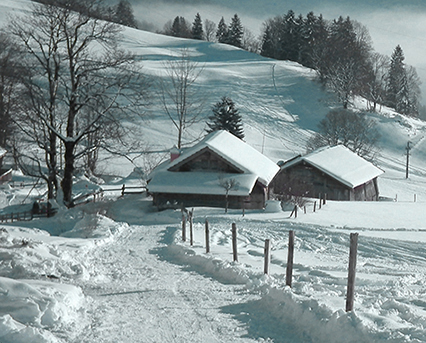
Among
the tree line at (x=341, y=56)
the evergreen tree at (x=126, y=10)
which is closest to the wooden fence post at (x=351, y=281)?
the tree line at (x=341, y=56)

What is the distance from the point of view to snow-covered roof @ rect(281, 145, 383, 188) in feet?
140

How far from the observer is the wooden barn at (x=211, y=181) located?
3139cm

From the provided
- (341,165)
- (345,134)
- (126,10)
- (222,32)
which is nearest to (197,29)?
(222,32)

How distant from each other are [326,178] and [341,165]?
2574 mm

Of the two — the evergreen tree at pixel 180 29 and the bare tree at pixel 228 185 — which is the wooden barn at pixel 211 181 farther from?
the evergreen tree at pixel 180 29

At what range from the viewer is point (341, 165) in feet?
148

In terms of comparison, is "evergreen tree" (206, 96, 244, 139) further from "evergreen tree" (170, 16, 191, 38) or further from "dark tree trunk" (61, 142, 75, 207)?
"evergreen tree" (170, 16, 191, 38)

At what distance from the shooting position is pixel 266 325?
7.70 m

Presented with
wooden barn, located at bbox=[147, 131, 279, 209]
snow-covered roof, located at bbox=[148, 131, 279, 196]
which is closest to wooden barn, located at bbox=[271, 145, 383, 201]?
snow-covered roof, located at bbox=[148, 131, 279, 196]

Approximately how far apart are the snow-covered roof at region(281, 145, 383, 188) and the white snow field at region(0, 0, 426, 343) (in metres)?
5.33

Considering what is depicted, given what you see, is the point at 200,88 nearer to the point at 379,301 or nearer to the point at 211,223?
the point at 211,223

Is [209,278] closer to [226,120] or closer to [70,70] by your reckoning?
[70,70]

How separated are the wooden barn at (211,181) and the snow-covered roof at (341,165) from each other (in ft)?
34.3

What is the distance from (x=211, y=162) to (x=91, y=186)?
62.1 feet
